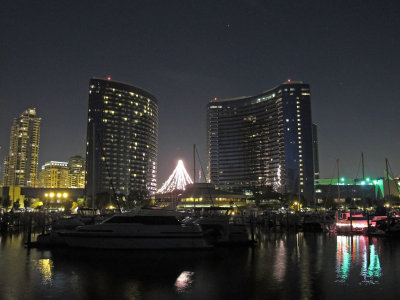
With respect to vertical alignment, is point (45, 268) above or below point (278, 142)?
below

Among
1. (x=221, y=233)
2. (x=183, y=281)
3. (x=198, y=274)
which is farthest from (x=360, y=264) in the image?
(x=221, y=233)

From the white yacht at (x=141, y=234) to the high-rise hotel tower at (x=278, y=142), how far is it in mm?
150776

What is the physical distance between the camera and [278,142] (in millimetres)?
181125

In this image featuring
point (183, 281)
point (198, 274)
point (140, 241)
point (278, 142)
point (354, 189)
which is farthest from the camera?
point (278, 142)

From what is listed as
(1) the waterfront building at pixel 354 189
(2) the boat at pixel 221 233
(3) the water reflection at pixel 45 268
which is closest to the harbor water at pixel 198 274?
(3) the water reflection at pixel 45 268

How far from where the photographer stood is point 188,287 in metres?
11.8

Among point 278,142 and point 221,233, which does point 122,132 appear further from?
point 221,233

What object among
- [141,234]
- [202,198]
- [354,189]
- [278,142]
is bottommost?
[141,234]

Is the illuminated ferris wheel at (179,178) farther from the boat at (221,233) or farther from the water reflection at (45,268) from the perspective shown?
the water reflection at (45,268)

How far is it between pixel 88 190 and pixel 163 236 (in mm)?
137253

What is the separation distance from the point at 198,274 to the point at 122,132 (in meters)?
171

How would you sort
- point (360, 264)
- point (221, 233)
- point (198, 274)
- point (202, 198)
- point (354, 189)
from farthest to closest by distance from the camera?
point (354, 189) → point (202, 198) → point (221, 233) → point (360, 264) → point (198, 274)

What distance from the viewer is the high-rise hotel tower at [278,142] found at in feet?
577

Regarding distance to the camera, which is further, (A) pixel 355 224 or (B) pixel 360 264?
(A) pixel 355 224
